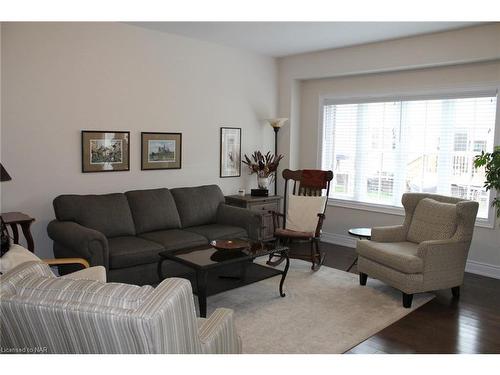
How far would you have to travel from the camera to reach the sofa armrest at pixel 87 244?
380cm

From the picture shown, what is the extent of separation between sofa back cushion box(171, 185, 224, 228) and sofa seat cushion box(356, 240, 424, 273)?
1.84m

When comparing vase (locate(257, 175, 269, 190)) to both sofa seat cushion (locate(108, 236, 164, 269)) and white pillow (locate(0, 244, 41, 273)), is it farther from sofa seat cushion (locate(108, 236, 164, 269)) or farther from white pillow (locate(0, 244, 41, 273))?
white pillow (locate(0, 244, 41, 273))

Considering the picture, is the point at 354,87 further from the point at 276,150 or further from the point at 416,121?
the point at 276,150

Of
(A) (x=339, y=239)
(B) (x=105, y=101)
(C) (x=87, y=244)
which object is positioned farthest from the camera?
(A) (x=339, y=239)

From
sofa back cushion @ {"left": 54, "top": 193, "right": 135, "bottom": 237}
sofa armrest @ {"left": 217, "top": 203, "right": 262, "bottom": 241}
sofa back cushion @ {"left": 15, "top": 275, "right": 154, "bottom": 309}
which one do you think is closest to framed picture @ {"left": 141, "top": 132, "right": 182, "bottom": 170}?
sofa back cushion @ {"left": 54, "top": 193, "right": 135, "bottom": 237}

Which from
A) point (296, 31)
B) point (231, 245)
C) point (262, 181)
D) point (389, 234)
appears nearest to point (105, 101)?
point (231, 245)

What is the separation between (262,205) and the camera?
6.03 metres

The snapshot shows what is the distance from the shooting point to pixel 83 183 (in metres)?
4.80

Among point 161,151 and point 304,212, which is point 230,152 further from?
point 304,212

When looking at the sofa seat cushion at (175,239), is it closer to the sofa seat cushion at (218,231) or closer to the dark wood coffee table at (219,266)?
the sofa seat cushion at (218,231)

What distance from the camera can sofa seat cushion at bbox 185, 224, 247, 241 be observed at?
15.9 feet

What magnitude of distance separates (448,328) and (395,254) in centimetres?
80

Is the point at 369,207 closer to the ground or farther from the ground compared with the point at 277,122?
closer to the ground
